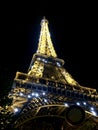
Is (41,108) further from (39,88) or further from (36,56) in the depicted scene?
(36,56)

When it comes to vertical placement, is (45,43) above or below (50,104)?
above

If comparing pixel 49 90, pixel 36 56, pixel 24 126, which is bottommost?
pixel 24 126

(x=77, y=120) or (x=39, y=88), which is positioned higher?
(x=39, y=88)

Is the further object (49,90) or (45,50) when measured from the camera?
(45,50)

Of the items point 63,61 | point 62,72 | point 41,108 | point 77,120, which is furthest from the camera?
point 63,61

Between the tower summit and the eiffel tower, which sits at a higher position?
the tower summit

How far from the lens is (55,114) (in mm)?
21328

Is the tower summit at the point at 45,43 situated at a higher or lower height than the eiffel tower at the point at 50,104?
higher

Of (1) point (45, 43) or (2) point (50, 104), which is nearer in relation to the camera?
(2) point (50, 104)

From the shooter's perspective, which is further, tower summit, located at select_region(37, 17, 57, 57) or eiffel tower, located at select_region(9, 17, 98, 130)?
tower summit, located at select_region(37, 17, 57, 57)

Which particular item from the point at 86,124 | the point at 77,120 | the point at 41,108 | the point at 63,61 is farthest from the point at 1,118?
the point at 63,61

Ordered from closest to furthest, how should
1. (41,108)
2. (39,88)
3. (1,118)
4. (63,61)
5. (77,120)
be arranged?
(1,118)
(77,120)
(41,108)
(39,88)
(63,61)

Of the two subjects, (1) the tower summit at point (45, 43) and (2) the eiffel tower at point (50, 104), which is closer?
(2) the eiffel tower at point (50, 104)

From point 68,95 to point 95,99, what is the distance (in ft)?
8.32
